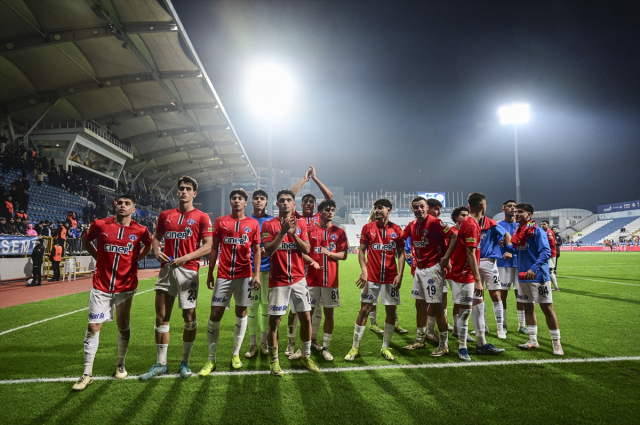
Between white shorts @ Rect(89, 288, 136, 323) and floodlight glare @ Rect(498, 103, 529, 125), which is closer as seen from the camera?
white shorts @ Rect(89, 288, 136, 323)

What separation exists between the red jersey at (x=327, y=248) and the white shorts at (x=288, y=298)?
660 millimetres

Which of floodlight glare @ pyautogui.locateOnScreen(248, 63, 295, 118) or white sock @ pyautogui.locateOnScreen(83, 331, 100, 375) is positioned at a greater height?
floodlight glare @ pyautogui.locateOnScreen(248, 63, 295, 118)

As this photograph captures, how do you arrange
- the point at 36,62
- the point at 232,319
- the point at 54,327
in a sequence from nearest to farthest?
the point at 54,327
the point at 232,319
the point at 36,62

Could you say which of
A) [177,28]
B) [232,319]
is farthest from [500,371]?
[177,28]

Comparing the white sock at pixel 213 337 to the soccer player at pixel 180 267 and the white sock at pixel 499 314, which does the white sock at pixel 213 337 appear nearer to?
the soccer player at pixel 180 267

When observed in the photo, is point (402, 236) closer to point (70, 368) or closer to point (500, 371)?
point (500, 371)

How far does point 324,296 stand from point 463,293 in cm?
199

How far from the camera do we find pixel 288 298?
4.33 meters

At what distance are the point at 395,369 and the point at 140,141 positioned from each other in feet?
105

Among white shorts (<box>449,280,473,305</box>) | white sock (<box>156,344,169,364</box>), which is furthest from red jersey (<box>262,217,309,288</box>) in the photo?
white shorts (<box>449,280,473,305</box>)

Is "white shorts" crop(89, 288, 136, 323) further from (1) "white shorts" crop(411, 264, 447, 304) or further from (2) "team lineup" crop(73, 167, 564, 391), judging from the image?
(1) "white shorts" crop(411, 264, 447, 304)

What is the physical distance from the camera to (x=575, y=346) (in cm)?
511

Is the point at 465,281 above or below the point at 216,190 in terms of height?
below

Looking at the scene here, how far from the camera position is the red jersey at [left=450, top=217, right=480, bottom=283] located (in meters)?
4.71
